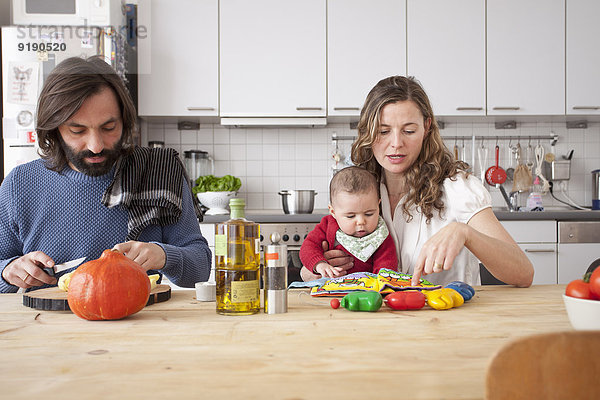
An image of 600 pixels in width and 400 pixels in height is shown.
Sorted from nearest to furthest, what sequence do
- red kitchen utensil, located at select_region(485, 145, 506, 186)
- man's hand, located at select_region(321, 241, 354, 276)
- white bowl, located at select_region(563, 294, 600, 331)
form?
white bowl, located at select_region(563, 294, 600, 331) < man's hand, located at select_region(321, 241, 354, 276) < red kitchen utensil, located at select_region(485, 145, 506, 186)

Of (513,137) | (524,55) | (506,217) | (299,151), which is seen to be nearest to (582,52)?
(524,55)

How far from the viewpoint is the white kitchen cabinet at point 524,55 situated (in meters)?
3.28

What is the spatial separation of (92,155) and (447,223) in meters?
1.13

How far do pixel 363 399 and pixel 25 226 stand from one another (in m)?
1.35

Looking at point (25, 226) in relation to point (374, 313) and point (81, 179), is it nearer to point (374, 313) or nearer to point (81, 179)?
point (81, 179)

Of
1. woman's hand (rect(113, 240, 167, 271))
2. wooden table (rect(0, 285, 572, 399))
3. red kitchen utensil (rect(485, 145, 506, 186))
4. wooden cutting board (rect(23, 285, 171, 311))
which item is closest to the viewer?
wooden table (rect(0, 285, 572, 399))

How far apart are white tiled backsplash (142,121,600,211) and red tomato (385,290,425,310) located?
260cm

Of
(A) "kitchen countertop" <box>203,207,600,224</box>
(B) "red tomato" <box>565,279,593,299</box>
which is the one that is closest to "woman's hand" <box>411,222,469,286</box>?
(B) "red tomato" <box>565,279,593,299</box>

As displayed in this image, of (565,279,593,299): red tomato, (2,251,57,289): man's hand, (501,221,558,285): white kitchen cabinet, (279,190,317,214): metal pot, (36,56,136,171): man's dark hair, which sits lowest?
(501,221,558,285): white kitchen cabinet

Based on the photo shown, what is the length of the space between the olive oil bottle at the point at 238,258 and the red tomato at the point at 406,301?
0.93 ft

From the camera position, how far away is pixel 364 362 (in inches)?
27.6

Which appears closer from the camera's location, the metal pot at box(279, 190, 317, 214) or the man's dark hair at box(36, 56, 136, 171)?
the man's dark hair at box(36, 56, 136, 171)

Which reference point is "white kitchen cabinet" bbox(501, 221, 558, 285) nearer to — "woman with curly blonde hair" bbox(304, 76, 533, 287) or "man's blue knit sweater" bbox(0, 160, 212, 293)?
"woman with curly blonde hair" bbox(304, 76, 533, 287)

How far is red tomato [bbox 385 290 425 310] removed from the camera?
1.03 m
